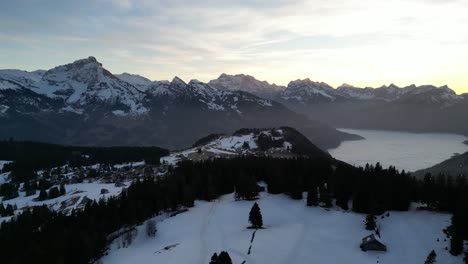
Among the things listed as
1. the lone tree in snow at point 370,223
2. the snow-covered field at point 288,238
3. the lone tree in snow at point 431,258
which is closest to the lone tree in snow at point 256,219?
the snow-covered field at point 288,238

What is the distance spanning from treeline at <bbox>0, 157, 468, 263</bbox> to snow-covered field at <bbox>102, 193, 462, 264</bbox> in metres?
4.63

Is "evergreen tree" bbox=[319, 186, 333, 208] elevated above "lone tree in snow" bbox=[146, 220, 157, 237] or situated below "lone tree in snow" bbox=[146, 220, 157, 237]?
above

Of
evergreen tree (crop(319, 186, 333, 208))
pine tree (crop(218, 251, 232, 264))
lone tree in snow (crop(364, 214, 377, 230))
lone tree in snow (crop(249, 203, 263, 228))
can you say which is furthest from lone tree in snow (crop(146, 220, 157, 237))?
lone tree in snow (crop(364, 214, 377, 230))

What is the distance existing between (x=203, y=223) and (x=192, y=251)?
21041mm

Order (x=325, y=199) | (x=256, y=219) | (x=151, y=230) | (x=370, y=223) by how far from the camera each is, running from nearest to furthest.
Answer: (x=370, y=223) < (x=256, y=219) < (x=151, y=230) < (x=325, y=199)

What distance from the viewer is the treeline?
9525cm

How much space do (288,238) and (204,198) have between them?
160ft

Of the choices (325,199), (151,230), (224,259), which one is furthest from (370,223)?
(151,230)

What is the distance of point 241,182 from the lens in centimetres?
12612

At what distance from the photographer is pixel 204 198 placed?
13138 centimetres

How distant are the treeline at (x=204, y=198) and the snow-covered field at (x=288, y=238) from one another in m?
4.63

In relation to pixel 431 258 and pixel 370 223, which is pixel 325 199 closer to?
pixel 370 223

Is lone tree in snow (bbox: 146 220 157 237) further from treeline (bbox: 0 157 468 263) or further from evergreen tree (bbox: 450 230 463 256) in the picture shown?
evergreen tree (bbox: 450 230 463 256)

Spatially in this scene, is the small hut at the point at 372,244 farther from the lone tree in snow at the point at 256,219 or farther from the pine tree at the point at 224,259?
the pine tree at the point at 224,259
